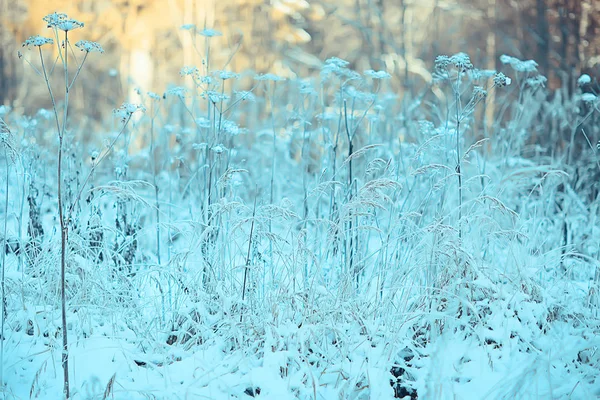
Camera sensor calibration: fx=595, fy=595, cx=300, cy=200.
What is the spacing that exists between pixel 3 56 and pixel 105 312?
19.9 feet

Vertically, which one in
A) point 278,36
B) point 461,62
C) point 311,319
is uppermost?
point 278,36

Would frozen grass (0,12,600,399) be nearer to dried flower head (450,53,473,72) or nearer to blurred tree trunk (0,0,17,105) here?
dried flower head (450,53,473,72)

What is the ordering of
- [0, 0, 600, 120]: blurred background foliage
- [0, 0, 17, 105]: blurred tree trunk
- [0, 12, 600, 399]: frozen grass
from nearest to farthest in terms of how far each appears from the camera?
[0, 12, 600, 399]: frozen grass
[0, 0, 600, 120]: blurred background foliage
[0, 0, 17, 105]: blurred tree trunk

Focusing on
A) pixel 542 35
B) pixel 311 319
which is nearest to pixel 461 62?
pixel 311 319

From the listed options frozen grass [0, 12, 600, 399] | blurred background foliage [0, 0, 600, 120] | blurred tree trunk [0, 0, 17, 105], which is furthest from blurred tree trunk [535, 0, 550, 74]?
blurred tree trunk [0, 0, 17, 105]

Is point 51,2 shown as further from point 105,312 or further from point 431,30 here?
point 105,312

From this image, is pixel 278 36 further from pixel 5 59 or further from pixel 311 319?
pixel 311 319

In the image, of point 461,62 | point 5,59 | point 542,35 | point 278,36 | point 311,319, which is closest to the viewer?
point 311,319

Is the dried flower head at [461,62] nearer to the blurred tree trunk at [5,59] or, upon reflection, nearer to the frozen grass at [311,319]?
the frozen grass at [311,319]

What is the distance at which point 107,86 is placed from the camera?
358 inches

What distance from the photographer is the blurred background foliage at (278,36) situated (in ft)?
22.0

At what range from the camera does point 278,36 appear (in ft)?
26.1

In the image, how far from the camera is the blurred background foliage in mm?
6719

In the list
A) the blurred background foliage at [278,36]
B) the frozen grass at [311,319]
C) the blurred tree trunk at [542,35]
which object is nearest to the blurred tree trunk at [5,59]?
the blurred background foliage at [278,36]
